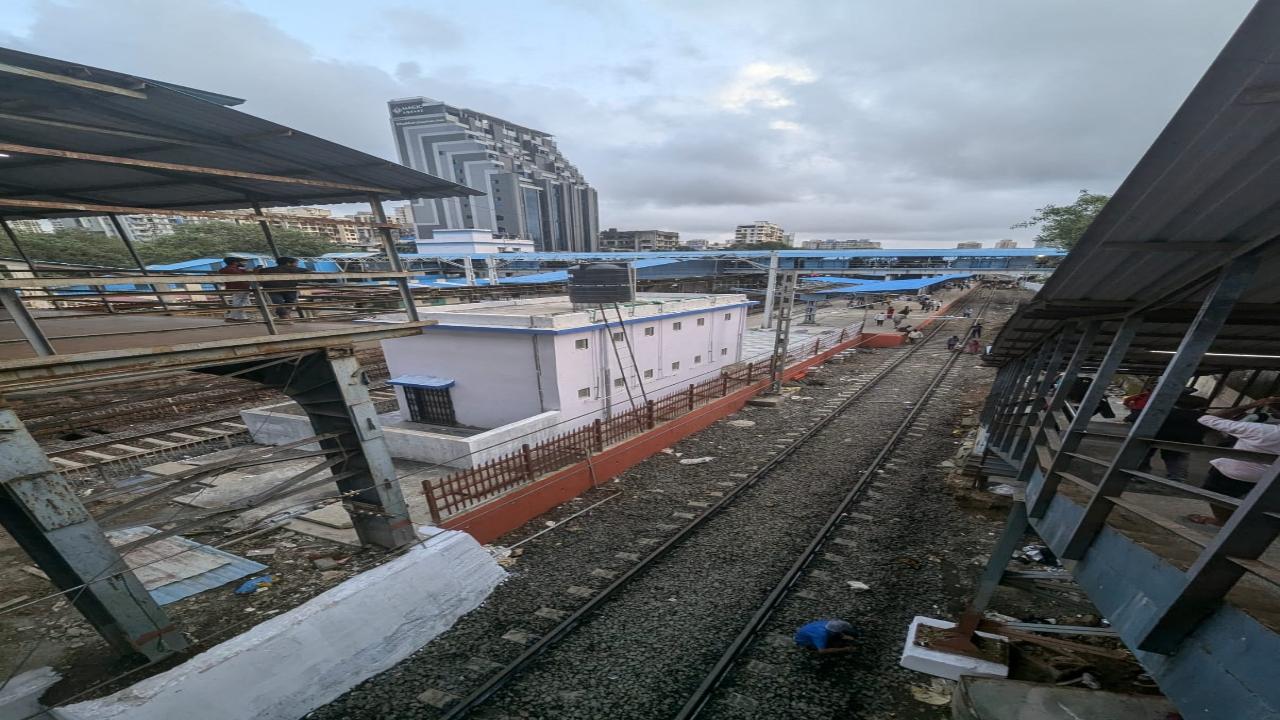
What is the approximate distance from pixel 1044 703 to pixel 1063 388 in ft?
9.40

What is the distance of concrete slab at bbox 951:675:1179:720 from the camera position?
154 inches

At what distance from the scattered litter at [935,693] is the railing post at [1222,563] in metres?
3.31

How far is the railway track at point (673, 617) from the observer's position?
17.6 feet

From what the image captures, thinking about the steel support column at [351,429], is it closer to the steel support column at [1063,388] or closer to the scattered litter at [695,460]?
the scattered litter at [695,460]

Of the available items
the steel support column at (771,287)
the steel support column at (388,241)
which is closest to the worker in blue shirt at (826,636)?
the steel support column at (388,241)

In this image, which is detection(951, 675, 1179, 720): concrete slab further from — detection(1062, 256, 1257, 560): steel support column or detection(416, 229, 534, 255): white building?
detection(416, 229, 534, 255): white building

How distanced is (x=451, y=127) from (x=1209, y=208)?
114m

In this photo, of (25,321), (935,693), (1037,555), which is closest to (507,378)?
(25,321)

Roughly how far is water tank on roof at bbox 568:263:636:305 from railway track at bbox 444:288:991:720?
6.02 m

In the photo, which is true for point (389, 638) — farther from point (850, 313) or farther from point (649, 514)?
point (850, 313)

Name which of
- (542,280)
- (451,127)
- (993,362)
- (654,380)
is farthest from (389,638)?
(451,127)

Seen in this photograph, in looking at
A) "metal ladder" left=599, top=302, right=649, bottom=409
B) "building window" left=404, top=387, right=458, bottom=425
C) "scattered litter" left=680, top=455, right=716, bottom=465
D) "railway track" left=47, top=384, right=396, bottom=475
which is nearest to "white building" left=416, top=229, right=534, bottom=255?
"railway track" left=47, top=384, right=396, bottom=475

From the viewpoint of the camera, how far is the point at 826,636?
5695 mm

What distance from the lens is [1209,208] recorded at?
227 cm
